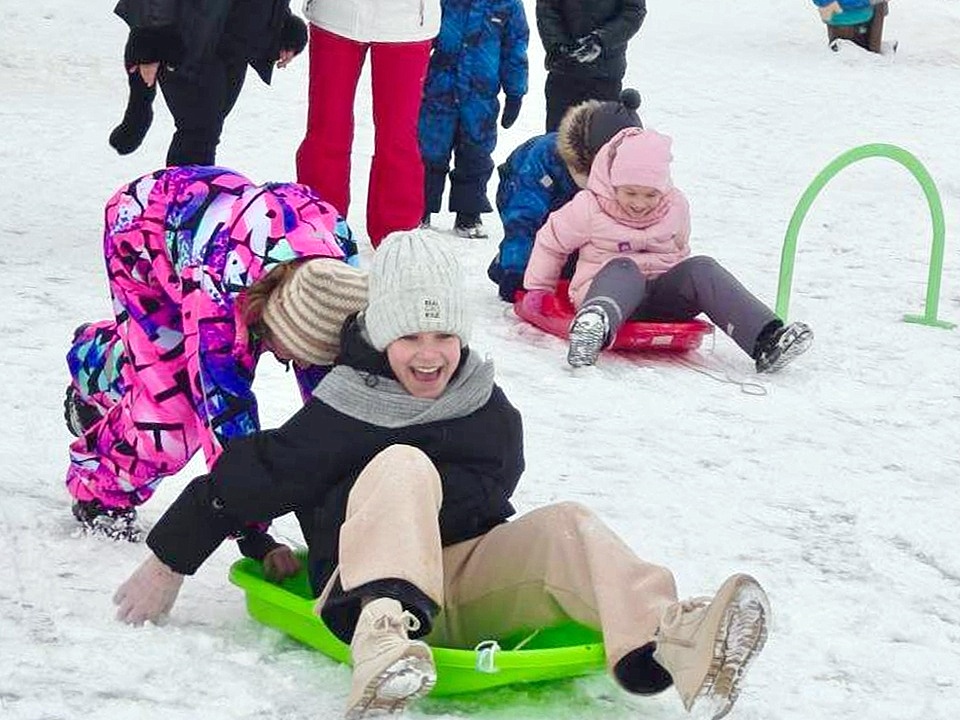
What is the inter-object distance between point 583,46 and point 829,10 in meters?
6.98

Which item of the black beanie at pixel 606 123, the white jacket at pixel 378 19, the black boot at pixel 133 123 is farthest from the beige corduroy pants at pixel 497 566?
Answer: the white jacket at pixel 378 19

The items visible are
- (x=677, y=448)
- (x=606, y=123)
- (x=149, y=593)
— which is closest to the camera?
(x=149, y=593)

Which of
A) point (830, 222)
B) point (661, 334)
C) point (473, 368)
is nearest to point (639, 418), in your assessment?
point (661, 334)

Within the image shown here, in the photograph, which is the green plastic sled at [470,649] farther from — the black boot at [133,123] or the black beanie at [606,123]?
the black boot at [133,123]

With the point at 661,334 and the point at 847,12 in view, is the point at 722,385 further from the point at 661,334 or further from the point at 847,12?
the point at 847,12

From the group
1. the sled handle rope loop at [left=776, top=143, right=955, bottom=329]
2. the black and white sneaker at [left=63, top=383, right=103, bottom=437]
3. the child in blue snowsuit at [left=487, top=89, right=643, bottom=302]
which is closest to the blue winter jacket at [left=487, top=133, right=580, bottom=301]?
the child in blue snowsuit at [left=487, top=89, right=643, bottom=302]

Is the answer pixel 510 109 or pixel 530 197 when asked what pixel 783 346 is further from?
pixel 510 109

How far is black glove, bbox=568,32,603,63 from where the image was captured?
695 cm

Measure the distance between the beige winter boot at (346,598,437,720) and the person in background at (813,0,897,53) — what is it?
11.5 metres

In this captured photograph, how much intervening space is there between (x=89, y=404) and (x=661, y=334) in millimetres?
2127

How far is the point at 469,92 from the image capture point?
6.91m

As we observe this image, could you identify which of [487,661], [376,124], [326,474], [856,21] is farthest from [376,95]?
[856,21]

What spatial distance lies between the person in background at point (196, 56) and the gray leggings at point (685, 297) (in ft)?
4.35

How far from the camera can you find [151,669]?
278cm
